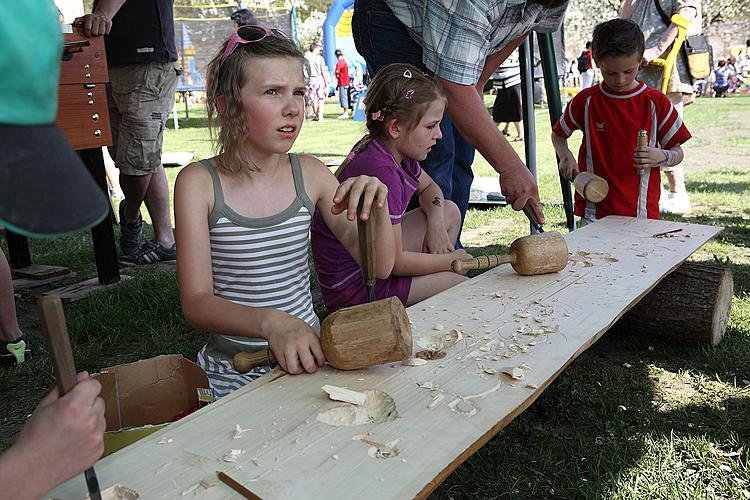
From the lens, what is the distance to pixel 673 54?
5238 millimetres

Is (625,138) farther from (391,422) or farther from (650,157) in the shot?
(391,422)

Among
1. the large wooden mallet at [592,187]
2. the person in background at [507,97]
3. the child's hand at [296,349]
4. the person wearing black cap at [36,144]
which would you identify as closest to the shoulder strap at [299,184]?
the child's hand at [296,349]

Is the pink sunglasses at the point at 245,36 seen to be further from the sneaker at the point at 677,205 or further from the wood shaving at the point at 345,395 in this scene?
the sneaker at the point at 677,205

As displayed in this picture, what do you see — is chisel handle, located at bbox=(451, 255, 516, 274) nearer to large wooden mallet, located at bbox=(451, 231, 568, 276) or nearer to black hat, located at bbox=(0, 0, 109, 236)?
large wooden mallet, located at bbox=(451, 231, 568, 276)

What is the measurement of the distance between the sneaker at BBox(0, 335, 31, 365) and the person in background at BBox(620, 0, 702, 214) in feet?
A: 14.1

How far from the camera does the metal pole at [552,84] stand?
4.17m

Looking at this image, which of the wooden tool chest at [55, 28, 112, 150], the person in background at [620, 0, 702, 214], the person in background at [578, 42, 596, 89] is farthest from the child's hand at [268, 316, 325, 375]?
the person in background at [578, 42, 596, 89]

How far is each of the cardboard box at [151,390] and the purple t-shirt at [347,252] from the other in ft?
2.77

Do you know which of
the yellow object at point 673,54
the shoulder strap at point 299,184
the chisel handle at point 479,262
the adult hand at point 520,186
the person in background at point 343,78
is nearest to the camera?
the shoulder strap at point 299,184

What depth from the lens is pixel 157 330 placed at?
3414 millimetres

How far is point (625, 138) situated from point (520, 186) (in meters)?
1.35

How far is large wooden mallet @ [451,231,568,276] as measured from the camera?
2467 mm

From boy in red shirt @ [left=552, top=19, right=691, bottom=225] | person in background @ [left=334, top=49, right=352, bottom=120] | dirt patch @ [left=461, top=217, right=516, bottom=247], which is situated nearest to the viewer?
boy in red shirt @ [left=552, top=19, right=691, bottom=225]

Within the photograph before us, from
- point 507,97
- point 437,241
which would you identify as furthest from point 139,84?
point 507,97
